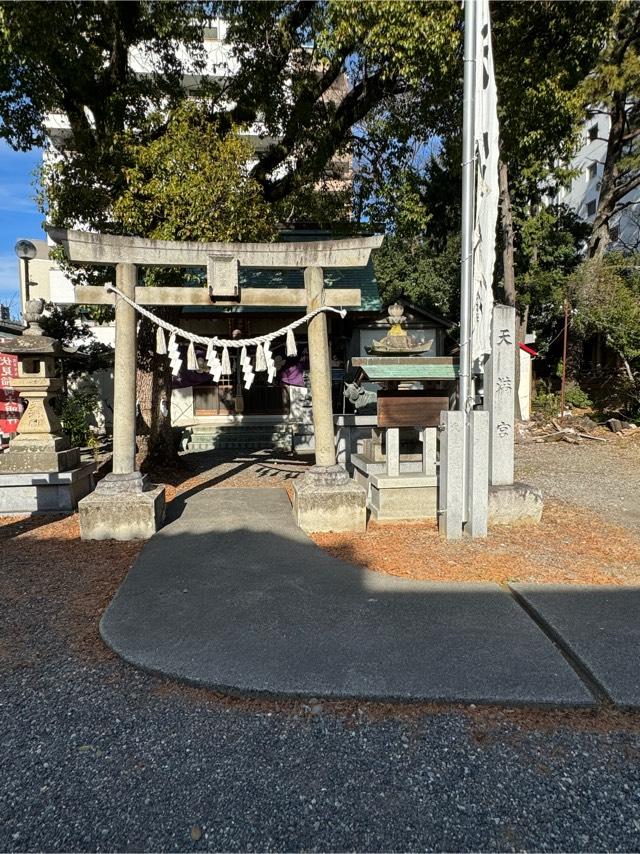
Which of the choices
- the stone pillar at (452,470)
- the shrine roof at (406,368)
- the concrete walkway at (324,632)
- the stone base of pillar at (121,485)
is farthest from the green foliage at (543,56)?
the stone base of pillar at (121,485)

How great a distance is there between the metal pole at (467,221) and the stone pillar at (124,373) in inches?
146

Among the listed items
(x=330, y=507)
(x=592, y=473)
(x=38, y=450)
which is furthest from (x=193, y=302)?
(x=592, y=473)

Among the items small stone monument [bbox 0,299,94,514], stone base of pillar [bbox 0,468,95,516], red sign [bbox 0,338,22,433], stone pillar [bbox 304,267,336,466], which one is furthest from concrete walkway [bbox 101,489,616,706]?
red sign [bbox 0,338,22,433]

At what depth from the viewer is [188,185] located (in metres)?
6.95

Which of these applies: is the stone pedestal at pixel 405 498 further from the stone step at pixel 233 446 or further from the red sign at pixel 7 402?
the red sign at pixel 7 402

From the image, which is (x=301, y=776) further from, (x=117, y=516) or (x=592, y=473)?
(x=592, y=473)

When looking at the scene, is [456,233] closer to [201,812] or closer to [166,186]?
[166,186]

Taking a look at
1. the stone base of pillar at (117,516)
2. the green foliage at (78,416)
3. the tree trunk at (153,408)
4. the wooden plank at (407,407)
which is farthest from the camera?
the green foliage at (78,416)

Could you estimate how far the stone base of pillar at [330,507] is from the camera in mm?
5535

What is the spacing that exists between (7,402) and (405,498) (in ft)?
34.5

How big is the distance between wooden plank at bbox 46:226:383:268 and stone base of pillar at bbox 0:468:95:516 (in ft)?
10.1

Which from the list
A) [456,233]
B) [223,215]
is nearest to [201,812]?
[223,215]

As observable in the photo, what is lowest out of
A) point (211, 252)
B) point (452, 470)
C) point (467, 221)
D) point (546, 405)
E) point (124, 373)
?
point (452, 470)

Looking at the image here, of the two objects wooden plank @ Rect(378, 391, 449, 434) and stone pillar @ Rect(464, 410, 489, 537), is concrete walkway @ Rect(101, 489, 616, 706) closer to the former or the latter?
stone pillar @ Rect(464, 410, 489, 537)
